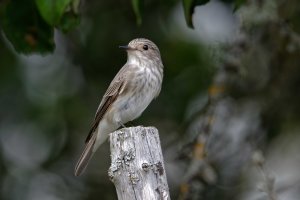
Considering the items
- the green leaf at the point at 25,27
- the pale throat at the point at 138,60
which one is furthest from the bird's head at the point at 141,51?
the green leaf at the point at 25,27

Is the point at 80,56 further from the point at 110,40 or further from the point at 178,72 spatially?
the point at 178,72

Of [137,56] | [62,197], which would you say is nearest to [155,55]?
[137,56]

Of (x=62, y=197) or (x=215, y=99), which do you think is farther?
(x=62, y=197)

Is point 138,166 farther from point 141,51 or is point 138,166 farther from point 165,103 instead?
point 165,103

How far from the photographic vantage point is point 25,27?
5672mm

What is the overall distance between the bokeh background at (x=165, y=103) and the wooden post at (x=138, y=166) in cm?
291

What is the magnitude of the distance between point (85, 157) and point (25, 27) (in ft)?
4.56

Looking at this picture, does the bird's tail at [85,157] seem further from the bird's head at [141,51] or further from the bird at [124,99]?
the bird's head at [141,51]

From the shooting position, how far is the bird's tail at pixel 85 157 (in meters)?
6.65

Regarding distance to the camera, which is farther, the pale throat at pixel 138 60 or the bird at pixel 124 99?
the pale throat at pixel 138 60

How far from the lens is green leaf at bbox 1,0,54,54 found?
221 inches

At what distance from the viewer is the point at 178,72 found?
8.38 metres

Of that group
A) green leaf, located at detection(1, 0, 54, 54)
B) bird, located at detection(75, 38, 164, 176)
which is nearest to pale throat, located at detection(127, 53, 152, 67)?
bird, located at detection(75, 38, 164, 176)

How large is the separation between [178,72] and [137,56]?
145 cm
